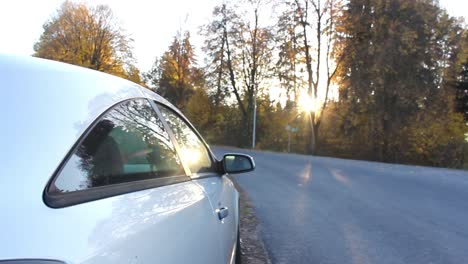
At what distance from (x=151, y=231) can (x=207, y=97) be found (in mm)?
45649

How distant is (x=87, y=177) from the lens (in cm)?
149

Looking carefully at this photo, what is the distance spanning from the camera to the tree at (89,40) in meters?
38.6

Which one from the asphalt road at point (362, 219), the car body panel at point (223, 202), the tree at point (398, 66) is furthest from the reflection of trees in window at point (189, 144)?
the tree at point (398, 66)

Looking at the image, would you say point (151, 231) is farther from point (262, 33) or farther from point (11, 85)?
point (262, 33)

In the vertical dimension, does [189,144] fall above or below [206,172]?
above

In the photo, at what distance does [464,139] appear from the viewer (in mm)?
32938

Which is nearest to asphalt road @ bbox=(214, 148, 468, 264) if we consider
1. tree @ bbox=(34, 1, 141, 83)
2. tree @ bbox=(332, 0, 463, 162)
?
tree @ bbox=(332, 0, 463, 162)

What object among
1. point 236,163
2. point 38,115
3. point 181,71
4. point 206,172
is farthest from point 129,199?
point 181,71

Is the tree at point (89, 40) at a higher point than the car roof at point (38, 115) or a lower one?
higher

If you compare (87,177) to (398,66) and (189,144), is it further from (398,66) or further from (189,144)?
(398,66)

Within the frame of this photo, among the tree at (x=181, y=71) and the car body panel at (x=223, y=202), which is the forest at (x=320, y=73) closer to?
the tree at (x=181, y=71)

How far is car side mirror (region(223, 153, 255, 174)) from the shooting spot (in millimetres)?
3516

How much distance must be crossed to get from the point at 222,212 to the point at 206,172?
0.31 m

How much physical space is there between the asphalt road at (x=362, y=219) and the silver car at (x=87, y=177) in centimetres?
351
